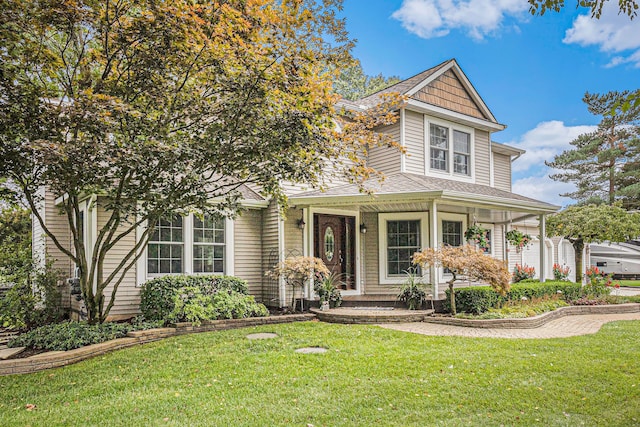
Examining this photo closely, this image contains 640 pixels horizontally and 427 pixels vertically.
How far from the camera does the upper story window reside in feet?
43.8

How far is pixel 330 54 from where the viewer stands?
721 cm

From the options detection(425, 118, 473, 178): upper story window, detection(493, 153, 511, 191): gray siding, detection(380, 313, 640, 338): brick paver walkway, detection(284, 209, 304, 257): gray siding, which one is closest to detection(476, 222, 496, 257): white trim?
detection(493, 153, 511, 191): gray siding

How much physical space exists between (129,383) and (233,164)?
134 inches

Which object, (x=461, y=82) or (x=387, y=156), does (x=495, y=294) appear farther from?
(x=461, y=82)

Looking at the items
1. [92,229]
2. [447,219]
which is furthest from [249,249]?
[447,219]

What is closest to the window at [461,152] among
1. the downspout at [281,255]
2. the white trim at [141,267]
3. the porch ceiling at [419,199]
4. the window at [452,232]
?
the porch ceiling at [419,199]

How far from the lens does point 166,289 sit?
9039 mm

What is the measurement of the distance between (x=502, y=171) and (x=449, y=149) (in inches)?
154

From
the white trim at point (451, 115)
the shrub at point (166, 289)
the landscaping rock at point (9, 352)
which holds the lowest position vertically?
the landscaping rock at point (9, 352)

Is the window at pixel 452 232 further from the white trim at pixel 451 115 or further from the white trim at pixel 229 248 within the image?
the white trim at pixel 229 248

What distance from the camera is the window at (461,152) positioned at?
13.9 m

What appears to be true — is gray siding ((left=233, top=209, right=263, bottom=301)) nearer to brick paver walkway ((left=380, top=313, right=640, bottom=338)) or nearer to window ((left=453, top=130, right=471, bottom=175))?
brick paver walkway ((left=380, top=313, right=640, bottom=338))

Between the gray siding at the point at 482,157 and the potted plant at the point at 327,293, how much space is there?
20.8ft

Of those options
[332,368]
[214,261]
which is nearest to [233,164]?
[332,368]
